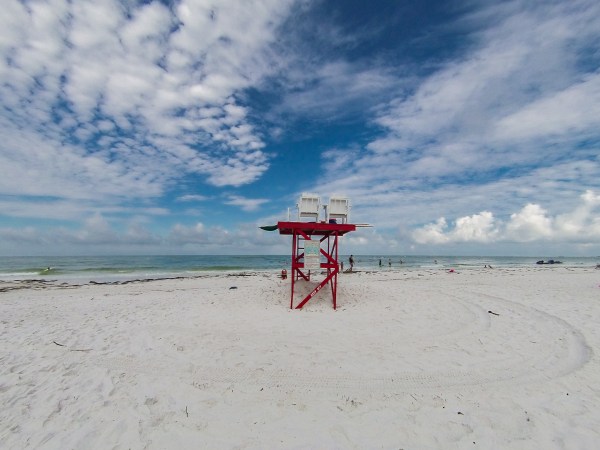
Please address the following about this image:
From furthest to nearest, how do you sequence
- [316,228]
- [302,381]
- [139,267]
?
1. [139,267]
2. [316,228]
3. [302,381]

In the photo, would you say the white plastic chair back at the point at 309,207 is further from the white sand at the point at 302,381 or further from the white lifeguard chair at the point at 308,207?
the white sand at the point at 302,381

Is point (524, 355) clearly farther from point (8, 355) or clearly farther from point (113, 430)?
point (8, 355)

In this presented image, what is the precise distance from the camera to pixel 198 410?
484 cm

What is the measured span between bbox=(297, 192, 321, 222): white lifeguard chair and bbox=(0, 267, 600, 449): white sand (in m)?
4.02

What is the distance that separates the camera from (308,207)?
12.2 metres

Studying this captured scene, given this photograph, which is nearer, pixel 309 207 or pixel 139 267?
pixel 309 207

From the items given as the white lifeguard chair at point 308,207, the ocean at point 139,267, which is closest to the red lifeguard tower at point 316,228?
the white lifeguard chair at point 308,207

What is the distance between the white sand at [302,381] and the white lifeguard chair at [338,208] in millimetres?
4168

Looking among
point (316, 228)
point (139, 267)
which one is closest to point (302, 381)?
point (316, 228)

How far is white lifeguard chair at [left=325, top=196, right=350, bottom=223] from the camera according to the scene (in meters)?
12.5

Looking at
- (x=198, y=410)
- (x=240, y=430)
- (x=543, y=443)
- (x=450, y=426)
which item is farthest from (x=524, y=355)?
(x=198, y=410)

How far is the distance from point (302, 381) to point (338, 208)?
25.7 ft

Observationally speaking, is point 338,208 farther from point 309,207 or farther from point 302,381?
point 302,381

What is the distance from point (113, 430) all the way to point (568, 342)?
10.2 m
